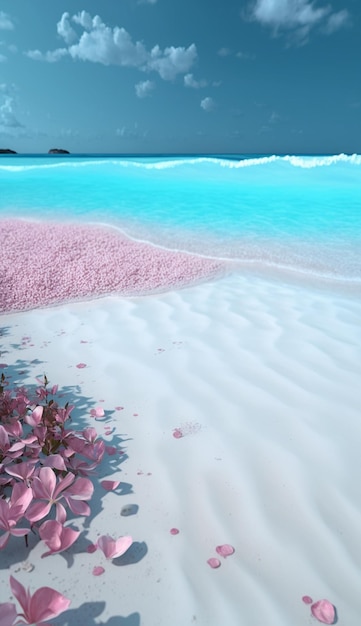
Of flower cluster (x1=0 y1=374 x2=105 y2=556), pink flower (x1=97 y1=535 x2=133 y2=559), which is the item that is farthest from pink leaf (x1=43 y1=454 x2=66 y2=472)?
pink flower (x1=97 y1=535 x2=133 y2=559)

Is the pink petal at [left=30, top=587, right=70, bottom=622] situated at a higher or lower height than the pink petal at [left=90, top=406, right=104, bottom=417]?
higher

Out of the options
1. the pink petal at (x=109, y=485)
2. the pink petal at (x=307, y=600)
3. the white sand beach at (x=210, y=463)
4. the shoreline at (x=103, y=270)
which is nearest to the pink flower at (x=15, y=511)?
the white sand beach at (x=210, y=463)

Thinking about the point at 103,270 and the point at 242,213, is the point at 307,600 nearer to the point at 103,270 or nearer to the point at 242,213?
the point at 103,270

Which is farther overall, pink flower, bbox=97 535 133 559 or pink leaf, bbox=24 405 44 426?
pink leaf, bbox=24 405 44 426

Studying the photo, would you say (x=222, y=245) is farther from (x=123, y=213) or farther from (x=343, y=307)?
(x=123, y=213)

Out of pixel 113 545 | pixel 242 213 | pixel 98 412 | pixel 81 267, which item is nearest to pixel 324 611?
pixel 113 545

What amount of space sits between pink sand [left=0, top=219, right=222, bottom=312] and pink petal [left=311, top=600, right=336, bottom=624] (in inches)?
138

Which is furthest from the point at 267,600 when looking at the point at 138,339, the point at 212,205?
the point at 212,205

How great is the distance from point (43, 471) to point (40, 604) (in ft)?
1.66

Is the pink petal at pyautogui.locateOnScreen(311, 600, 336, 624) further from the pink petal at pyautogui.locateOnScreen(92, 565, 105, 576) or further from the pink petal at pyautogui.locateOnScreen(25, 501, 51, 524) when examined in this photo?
the pink petal at pyautogui.locateOnScreen(25, 501, 51, 524)

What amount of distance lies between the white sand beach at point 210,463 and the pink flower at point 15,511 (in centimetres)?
13

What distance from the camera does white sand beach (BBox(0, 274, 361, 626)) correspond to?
4.29 ft

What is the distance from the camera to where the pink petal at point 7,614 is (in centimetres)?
103

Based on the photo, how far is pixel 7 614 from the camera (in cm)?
104
